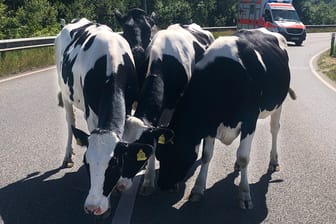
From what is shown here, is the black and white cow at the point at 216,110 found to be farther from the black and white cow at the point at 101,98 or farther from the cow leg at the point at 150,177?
the black and white cow at the point at 101,98

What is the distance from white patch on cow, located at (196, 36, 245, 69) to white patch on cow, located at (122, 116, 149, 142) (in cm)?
137

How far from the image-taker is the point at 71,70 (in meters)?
6.49

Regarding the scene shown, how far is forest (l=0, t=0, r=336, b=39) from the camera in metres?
23.2

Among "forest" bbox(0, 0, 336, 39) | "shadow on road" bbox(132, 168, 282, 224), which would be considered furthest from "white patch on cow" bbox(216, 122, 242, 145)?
"forest" bbox(0, 0, 336, 39)

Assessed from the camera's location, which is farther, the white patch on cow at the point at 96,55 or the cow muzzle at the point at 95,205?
the white patch on cow at the point at 96,55

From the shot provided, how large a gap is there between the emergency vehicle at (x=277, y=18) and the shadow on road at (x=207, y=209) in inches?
1160

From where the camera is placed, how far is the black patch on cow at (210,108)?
5566 mm

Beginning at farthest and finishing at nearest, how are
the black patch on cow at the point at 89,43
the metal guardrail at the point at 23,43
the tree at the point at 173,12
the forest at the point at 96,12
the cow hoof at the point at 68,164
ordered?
the tree at the point at 173,12, the forest at the point at 96,12, the metal guardrail at the point at 23,43, the cow hoof at the point at 68,164, the black patch on cow at the point at 89,43

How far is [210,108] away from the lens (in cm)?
555

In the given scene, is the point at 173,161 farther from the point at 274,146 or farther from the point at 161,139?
the point at 274,146

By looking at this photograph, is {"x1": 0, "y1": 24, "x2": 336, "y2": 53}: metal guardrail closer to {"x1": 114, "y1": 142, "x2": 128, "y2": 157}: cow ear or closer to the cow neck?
the cow neck

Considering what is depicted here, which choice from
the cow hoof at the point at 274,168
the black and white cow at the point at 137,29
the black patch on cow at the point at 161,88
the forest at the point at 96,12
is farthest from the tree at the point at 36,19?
the black patch on cow at the point at 161,88

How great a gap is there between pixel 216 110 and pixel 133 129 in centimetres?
124

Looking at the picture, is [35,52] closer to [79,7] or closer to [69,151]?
[69,151]
